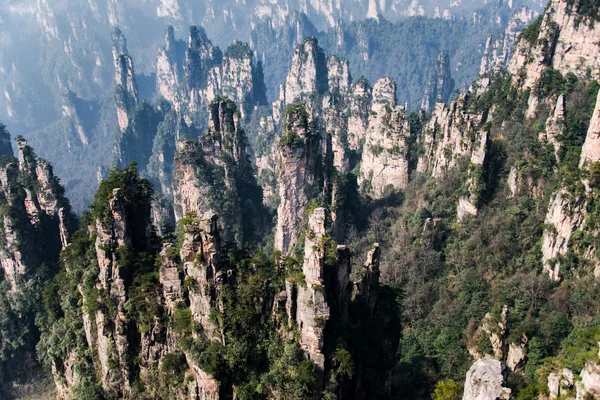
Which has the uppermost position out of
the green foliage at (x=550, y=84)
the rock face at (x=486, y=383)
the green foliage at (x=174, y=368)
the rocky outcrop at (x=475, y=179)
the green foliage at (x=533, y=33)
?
the green foliage at (x=533, y=33)

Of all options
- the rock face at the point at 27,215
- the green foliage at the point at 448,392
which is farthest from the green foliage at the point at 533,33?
the rock face at the point at 27,215

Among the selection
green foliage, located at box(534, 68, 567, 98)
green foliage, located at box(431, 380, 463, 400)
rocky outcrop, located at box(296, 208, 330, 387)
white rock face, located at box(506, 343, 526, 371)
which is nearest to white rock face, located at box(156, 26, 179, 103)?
→ green foliage, located at box(534, 68, 567, 98)

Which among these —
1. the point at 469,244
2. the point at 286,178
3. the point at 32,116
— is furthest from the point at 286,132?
the point at 32,116

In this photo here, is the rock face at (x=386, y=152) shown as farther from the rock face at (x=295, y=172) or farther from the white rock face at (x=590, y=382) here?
the white rock face at (x=590, y=382)

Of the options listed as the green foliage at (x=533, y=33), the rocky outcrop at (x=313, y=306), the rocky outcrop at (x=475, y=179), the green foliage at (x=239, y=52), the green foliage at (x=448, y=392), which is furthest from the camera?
the green foliage at (x=239, y=52)

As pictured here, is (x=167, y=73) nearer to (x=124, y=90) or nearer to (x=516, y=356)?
(x=124, y=90)

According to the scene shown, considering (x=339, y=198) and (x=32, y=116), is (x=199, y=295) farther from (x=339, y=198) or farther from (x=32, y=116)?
(x=32, y=116)

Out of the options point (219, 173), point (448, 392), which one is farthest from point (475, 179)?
point (219, 173)
